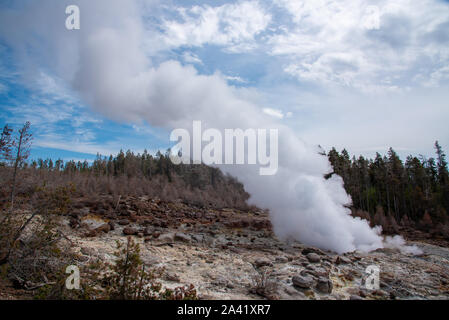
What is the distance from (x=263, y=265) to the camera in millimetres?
9375

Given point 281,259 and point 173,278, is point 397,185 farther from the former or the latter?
point 173,278

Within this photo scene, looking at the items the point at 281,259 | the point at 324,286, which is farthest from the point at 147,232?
the point at 324,286

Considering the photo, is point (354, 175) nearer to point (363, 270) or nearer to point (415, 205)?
point (415, 205)

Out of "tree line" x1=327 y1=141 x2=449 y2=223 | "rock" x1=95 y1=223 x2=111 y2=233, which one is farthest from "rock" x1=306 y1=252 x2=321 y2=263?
"tree line" x1=327 y1=141 x2=449 y2=223

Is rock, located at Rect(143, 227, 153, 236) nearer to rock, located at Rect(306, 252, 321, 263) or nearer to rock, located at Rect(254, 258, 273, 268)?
rock, located at Rect(254, 258, 273, 268)

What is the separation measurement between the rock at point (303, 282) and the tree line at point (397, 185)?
29.3 meters

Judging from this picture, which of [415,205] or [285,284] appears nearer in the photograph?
[285,284]

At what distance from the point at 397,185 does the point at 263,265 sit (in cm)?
3422

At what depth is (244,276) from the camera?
8.07 meters

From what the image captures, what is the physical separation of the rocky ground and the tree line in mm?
23847

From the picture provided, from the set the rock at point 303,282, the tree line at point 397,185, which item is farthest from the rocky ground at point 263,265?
the tree line at point 397,185
